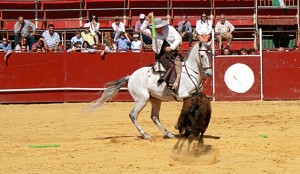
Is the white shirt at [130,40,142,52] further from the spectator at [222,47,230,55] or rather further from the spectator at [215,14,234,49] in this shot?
the spectator at [222,47,230,55]

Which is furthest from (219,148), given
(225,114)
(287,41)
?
(287,41)

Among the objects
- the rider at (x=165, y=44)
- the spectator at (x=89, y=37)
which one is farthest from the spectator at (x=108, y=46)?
the rider at (x=165, y=44)

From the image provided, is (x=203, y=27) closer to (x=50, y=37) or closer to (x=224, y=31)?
(x=224, y=31)

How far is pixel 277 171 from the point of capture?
878 centimetres

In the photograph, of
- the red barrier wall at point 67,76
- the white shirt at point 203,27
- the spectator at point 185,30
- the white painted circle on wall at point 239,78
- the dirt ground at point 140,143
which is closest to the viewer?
the dirt ground at point 140,143

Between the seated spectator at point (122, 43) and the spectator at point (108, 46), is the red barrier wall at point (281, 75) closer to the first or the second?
the seated spectator at point (122, 43)

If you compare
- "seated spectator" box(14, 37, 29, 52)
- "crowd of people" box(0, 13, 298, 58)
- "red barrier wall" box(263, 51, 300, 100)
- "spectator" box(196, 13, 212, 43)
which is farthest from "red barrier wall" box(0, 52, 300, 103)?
"spectator" box(196, 13, 212, 43)

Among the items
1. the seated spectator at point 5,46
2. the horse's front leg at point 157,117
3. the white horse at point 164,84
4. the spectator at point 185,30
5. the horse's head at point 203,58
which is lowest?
the horse's front leg at point 157,117

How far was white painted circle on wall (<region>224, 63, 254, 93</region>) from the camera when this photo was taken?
65.0 feet

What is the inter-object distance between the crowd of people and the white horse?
7827mm

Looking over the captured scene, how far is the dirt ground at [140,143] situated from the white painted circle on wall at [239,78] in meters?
1.51

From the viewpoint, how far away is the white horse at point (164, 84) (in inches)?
464

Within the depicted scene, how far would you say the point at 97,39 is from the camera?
2102 centimetres

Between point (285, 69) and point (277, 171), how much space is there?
11486 mm
